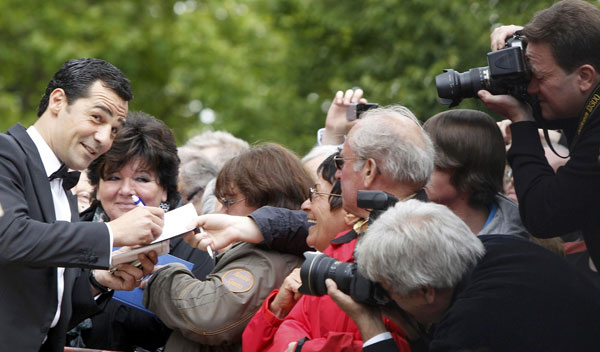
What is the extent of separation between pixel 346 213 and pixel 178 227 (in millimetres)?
755

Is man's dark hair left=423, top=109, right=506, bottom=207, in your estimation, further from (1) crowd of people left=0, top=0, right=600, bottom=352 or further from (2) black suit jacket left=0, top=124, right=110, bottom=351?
(2) black suit jacket left=0, top=124, right=110, bottom=351

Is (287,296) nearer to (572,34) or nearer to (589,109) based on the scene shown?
(589,109)

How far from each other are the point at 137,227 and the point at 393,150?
1.09 metres

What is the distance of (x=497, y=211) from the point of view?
3.82 m

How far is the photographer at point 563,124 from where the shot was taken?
129 inches

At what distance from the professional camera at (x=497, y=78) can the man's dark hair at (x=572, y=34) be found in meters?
0.13

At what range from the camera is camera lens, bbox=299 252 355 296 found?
305 centimetres

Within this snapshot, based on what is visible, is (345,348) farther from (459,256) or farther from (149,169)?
(149,169)

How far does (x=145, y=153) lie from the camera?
4730 mm

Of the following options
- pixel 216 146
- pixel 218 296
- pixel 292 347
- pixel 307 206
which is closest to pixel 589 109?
pixel 307 206

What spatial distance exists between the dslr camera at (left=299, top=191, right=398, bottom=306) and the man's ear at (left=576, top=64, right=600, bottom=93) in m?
0.91

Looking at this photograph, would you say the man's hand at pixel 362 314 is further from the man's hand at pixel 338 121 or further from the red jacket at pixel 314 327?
the man's hand at pixel 338 121

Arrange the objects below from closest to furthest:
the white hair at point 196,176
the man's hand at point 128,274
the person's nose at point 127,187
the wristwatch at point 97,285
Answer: the man's hand at point 128,274
the wristwatch at point 97,285
the person's nose at point 127,187
the white hair at point 196,176

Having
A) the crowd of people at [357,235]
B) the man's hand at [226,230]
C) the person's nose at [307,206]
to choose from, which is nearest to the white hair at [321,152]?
the crowd of people at [357,235]
